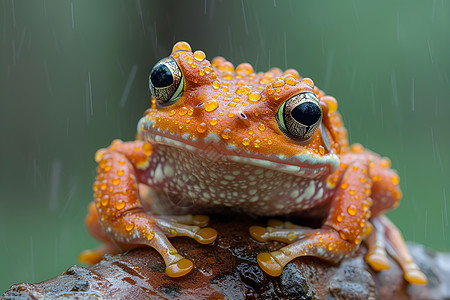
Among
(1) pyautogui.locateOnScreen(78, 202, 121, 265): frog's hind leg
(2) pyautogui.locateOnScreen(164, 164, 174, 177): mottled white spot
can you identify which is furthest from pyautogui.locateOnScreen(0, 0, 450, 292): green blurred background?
(2) pyautogui.locateOnScreen(164, 164, 174, 177): mottled white spot

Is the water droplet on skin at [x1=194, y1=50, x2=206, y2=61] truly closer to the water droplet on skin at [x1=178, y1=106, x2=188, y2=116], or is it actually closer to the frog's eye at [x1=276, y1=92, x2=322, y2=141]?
the water droplet on skin at [x1=178, y1=106, x2=188, y2=116]

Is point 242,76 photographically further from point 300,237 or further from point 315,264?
point 315,264

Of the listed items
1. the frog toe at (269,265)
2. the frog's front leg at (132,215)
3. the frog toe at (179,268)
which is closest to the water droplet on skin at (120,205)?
the frog's front leg at (132,215)

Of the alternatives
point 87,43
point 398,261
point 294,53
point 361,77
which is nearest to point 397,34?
point 361,77

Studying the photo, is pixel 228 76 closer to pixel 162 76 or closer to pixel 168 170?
pixel 162 76

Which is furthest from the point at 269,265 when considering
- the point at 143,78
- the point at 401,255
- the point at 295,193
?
the point at 143,78

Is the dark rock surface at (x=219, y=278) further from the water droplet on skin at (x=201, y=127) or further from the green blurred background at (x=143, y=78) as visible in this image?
the green blurred background at (x=143, y=78)

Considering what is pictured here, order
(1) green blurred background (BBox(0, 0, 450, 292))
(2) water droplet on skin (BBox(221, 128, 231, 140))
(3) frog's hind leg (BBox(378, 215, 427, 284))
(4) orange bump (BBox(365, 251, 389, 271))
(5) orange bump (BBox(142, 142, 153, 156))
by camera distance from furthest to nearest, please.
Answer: (1) green blurred background (BBox(0, 0, 450, 292)) < (3) frog's hind leg (BBox(378, 215, 427, 284)) < (4) orange bump (BBox(365, 251, 389, 271)) < (5) orange bump (BBox(142, 142, 153, 156)) < (2) water droplet on skin (BBox(221, 128, 231, 140))
